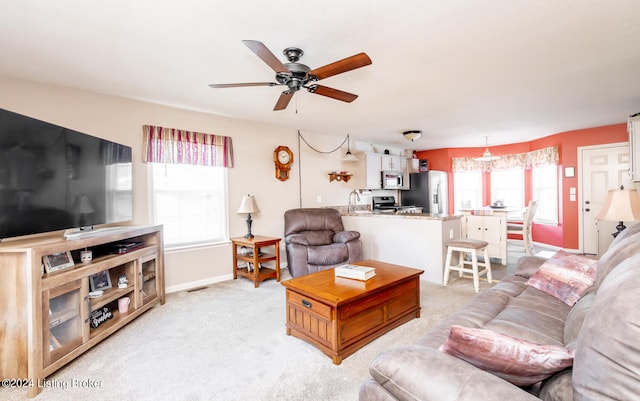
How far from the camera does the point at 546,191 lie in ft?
20.0

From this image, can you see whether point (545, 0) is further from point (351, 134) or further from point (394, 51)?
point (351, 134)

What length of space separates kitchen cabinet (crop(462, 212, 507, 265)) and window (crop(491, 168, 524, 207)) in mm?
2766

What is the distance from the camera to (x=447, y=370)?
0.88 meters

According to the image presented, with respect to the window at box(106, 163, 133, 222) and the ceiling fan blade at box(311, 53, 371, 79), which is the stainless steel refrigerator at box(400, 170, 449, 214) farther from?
the window at box(106, 163, 133, 222)

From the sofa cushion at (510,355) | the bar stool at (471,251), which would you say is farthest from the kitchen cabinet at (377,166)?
the sofa cushion at (510,355)

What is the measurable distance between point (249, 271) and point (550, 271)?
10.9 ft

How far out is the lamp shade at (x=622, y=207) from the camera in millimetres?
2553

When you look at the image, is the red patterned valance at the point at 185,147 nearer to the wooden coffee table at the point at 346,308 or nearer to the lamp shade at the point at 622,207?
the wooden coffee table at the point at 346,308

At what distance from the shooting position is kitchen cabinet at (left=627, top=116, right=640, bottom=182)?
3627mm

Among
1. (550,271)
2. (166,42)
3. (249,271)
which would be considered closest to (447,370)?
(550,271)

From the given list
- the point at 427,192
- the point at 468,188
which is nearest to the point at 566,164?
the point at 468,188

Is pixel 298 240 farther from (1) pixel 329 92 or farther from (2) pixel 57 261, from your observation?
(2) pixel 57 261

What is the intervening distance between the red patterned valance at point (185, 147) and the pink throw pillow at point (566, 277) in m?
3.64

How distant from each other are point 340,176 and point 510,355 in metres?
4.69
